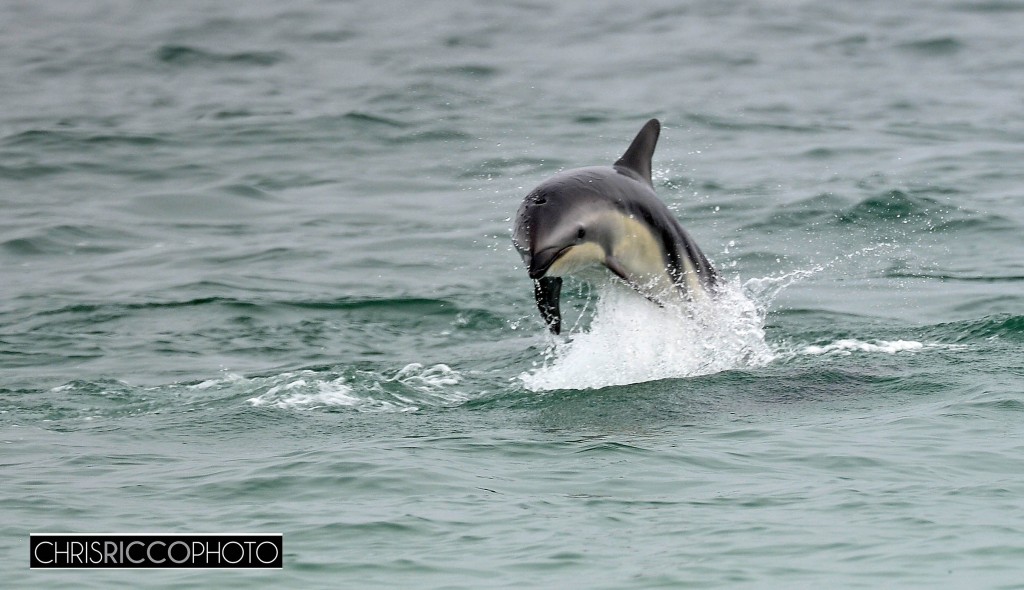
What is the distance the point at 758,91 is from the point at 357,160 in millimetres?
8316

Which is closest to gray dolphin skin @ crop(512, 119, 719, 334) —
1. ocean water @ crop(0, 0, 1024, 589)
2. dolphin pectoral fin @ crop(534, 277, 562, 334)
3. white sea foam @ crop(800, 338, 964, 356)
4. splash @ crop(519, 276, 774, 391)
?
dolphin pectoral fin @ crop(534, 277, 562, 334)

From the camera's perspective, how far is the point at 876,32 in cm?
3206

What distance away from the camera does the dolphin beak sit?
28.1ft

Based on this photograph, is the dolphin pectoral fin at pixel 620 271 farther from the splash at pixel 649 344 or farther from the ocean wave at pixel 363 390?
the ocean wave at pixel 363 390

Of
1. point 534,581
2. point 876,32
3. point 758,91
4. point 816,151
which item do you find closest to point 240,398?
point 534,581

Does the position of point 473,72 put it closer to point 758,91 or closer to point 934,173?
point 758,91

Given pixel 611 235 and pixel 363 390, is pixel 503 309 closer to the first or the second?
pixel 363 390

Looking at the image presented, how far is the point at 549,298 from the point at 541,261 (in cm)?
81

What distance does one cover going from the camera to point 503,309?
48.6 ft

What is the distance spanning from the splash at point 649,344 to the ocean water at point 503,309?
0.03 meters

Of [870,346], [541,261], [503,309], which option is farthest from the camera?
[503,309]

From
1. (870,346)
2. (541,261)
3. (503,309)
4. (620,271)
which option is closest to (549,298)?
(620,271)

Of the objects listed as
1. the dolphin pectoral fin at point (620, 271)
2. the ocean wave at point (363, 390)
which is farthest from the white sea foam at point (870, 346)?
the ocean wave at point (363, 390)

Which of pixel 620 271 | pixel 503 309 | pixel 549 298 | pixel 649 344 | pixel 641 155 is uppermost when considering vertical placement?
pixel 641 155
